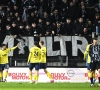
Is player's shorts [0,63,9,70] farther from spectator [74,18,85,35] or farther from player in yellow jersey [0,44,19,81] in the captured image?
spectator [74,18,85,35]

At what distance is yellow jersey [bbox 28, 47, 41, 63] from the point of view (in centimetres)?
2144

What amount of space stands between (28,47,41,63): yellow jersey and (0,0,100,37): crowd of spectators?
189cm

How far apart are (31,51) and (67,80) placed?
317cm

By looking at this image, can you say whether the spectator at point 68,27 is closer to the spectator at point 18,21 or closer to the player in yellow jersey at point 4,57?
the spectator at point 18,21

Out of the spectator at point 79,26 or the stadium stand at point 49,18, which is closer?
the spectator at point 79,26

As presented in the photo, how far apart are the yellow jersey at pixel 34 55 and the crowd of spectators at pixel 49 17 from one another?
1.89 meters

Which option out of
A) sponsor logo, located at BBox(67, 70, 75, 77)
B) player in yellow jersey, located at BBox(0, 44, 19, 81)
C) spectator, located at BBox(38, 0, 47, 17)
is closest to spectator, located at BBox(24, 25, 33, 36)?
player in yellow jersey, located at BBox(0, 44, 19, 81)

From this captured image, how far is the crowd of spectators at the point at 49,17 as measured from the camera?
22969mm

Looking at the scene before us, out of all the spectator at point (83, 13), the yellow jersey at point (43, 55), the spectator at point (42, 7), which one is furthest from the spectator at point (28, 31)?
the spectator at point (83, 13)

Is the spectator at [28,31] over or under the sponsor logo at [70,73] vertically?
over

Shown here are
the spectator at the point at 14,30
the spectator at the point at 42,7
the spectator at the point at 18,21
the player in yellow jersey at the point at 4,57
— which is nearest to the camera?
the player in yellow jersey at the point at 4,57

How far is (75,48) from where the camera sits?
908 inches

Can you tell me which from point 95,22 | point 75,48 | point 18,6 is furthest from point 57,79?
point 18,6

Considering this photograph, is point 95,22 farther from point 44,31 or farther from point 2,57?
point 2,57
